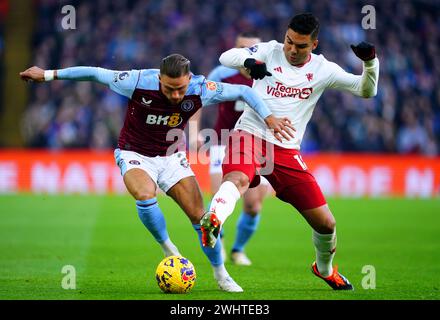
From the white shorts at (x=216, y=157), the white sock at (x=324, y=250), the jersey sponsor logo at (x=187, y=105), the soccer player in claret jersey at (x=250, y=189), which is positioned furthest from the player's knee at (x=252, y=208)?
the jersey sponsor logo at (x=187, y=105)

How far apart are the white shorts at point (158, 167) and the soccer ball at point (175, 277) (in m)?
0.89

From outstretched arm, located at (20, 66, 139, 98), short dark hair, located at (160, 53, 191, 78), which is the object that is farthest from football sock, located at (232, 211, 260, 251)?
short dark hair, located at (160, 53, 191, 78)

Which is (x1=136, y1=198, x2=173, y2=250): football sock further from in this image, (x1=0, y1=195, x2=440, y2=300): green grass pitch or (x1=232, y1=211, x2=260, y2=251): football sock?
(x1=232, y1=211, x2=260, y2=251): football sock

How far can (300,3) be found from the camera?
2464cm

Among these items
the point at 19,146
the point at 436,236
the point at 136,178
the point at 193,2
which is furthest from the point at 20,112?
the point at 136,178

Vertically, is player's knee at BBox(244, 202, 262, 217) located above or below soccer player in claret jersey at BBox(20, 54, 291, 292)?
below

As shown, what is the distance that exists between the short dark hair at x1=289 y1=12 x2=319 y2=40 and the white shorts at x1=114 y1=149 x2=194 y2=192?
174 centimetres

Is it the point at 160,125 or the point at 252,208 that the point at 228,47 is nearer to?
the point at 252,208

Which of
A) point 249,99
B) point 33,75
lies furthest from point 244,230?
point 33,75

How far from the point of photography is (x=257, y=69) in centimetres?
745

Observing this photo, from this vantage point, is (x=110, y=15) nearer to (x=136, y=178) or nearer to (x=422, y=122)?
(x=422, y=122)

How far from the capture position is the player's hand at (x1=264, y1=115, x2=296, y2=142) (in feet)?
23.8

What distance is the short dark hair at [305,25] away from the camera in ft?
24.8

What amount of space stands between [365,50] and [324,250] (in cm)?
190
